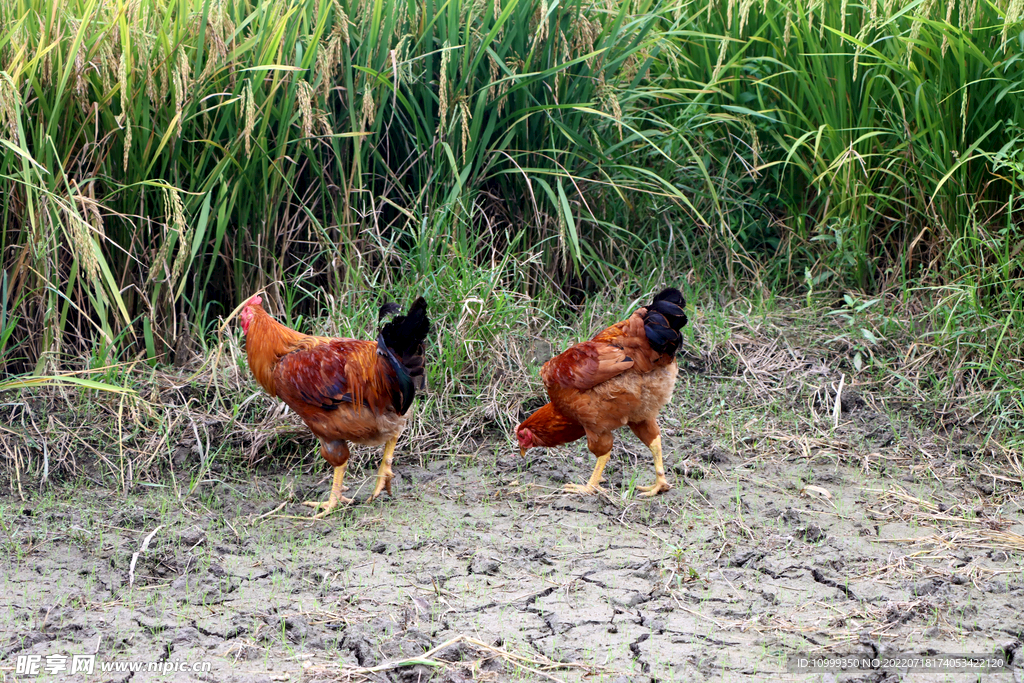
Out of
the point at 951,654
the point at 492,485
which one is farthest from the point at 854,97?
the point at 951,654

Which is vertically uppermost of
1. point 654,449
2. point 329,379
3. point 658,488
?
A: point 329,379

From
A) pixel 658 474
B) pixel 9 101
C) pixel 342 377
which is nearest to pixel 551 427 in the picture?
pixel 658 474

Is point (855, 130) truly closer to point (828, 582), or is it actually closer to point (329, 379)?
point (828, 582)

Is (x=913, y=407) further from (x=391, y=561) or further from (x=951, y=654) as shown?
(x=391, y=561)

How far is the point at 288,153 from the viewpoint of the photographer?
442 centimetres

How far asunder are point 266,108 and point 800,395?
2.85 metres

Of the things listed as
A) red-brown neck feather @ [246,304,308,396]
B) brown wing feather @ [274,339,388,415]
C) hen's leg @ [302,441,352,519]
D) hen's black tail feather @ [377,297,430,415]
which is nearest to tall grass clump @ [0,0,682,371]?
red-brown neck feather @ [246,304,308,396]

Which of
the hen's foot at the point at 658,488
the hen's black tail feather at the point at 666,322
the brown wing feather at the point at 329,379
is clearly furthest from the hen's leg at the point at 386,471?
the hen's black tail feather at the point at 666,322

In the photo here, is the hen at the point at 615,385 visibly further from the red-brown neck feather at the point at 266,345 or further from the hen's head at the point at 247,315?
the hen's head at the point at 247,315

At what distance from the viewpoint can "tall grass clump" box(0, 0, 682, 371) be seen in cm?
376

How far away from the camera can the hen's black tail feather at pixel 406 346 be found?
3.44m

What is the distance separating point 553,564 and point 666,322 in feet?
3.25

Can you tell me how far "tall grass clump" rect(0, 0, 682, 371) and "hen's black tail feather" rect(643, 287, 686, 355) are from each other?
39.7 inches

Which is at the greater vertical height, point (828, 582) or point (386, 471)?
point (828, 582)
